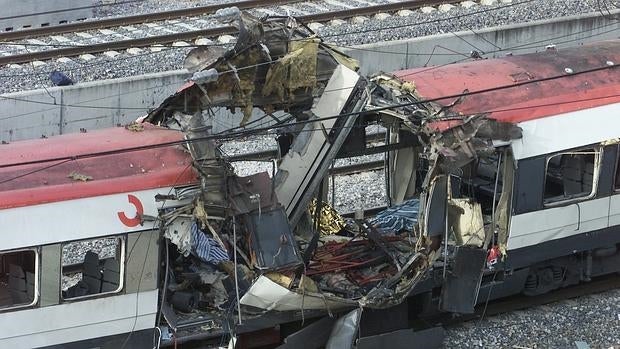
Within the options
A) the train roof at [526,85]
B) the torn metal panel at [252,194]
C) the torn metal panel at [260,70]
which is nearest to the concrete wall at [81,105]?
the torn metal panel at [260,70]

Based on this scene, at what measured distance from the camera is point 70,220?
10664 millimetres

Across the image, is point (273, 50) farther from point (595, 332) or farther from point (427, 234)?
point (595, 332)

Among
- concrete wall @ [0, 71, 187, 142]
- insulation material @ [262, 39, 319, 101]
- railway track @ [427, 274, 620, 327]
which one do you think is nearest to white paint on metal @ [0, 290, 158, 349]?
insulation material @ [262, 39, 319, 101]

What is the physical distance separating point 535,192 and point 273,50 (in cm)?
383

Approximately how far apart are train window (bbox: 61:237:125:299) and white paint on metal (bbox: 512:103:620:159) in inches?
195

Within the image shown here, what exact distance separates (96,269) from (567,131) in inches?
238

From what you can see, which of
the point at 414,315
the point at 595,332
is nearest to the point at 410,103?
the point at 414,315

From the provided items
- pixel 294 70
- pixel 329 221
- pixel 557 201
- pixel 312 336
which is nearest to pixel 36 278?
pixel 312 336

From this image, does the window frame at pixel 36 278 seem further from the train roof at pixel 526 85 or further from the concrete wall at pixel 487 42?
the concrete wall at pixel 487 42

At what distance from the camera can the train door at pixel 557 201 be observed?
511 inches

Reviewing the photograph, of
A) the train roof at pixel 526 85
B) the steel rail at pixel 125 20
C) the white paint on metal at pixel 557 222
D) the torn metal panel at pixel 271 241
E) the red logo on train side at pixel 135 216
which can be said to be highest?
the train roof at pixel 526 85

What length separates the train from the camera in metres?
10.9

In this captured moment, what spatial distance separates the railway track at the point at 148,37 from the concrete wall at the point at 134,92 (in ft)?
8.05

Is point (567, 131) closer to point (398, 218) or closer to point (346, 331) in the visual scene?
point (398, 218)
